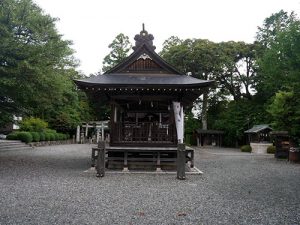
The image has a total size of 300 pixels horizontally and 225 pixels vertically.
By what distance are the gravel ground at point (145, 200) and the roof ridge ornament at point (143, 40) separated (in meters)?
6.92

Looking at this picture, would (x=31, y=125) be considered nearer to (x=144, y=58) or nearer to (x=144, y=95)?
(x=144, y=58)

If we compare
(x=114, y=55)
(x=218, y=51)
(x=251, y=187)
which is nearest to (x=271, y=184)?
(x=251, y=187)

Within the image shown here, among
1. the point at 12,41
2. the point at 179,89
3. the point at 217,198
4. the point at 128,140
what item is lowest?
the point at 217,198

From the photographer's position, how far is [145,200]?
6812 mm

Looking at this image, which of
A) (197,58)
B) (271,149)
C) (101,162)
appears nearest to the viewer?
(101,162)

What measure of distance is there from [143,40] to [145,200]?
960 centimetres

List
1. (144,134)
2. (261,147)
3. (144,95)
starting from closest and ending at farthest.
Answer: (144,134) < (144,95) < (261,147)

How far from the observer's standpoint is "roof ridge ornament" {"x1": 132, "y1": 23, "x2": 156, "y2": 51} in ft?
47.7

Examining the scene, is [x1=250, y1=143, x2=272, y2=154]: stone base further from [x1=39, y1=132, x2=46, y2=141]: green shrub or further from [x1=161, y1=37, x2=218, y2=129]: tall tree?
[x1=39, y1=132, x2=46, y2=141]: green shrub

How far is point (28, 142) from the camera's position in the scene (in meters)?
26.9

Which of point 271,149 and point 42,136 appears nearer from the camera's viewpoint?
point 271,149

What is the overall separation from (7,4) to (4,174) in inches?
302

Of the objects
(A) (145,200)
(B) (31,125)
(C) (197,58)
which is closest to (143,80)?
(A) (145,200)

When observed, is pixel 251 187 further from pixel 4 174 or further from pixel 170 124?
pixel 4 174
